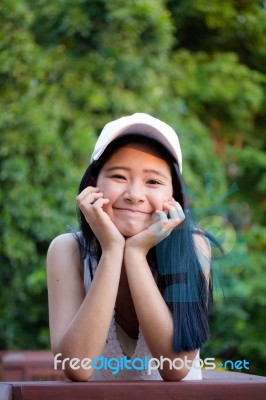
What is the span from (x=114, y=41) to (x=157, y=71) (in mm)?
681

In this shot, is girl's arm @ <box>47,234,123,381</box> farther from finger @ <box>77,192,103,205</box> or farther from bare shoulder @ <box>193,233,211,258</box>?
bare shoulder @ <box>193,233,211,258</box>

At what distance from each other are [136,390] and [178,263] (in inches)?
20.3

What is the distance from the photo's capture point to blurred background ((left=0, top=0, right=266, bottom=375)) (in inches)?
261

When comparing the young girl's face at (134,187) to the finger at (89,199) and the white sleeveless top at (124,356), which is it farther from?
the white sleeveless top at (124,356)

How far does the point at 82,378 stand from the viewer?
1800mm

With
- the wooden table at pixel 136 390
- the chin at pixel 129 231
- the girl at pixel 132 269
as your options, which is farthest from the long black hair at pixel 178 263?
the wooden table at pixel 136 390

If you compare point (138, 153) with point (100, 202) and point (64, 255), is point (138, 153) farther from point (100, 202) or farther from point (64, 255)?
point (64, 255)

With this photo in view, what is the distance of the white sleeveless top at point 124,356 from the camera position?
204 centimetres

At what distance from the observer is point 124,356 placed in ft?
6.85

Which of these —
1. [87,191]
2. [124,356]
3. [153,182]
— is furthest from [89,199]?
[124,356]

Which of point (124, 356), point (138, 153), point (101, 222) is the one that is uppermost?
point (138, 153)

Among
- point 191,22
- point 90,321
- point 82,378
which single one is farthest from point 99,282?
point 191,22

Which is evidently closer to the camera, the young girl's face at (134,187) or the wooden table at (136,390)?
the wooden table at (136,390)

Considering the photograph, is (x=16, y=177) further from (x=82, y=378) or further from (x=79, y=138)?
(x=82, y=378)
